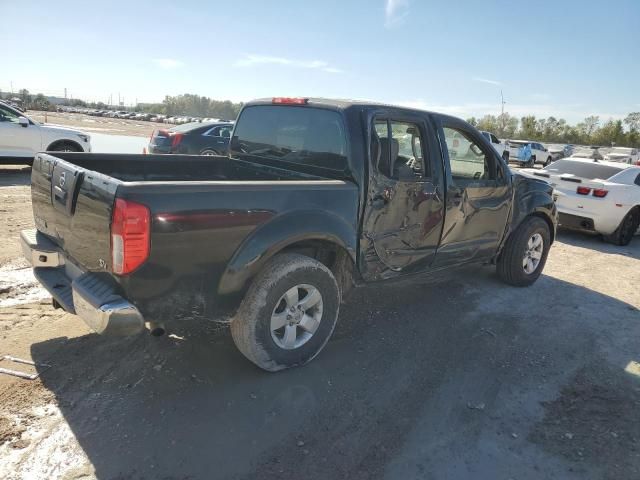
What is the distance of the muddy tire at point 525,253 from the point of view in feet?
17.7

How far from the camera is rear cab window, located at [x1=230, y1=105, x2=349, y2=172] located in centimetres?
378

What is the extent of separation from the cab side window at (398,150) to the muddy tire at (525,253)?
188 centimetres

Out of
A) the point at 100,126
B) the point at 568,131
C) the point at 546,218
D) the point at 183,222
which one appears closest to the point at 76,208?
the point at 183,222

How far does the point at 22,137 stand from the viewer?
10.9 metres

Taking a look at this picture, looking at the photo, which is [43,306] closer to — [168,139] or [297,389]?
[297,389]

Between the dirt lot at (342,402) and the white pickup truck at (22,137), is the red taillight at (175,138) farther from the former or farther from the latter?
the dirt lot at (342,402)

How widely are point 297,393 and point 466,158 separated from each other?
278 centimetres

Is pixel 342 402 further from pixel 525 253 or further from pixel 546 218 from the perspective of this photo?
pixel 546 218

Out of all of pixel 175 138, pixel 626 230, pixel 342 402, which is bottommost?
pixel 342 402

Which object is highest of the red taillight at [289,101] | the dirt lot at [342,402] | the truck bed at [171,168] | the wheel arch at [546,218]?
the red taillight at [289,101]

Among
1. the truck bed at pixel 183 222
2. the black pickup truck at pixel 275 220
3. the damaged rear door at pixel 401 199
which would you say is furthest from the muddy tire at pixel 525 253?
the truck bed at pixel 183 222

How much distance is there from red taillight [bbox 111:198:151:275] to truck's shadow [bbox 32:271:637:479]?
0.87 m

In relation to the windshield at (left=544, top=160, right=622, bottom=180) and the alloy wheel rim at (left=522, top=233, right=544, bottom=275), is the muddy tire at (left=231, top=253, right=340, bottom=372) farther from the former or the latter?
the windshield at (left=544, top=160, right=622, bottom=180)

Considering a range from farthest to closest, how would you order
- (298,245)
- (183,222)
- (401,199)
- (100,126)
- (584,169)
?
(100,126)
(584,169)
(401,199)
(298,245)
(183,222)
